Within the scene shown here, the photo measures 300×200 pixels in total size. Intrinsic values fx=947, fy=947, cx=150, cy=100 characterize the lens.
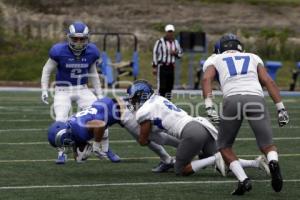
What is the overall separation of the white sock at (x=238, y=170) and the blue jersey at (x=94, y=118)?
1787 mm

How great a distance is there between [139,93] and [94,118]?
1.96ft

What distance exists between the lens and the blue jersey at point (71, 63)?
10422 millimetres

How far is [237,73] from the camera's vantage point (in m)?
7.91

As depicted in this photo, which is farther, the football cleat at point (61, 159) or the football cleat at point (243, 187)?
the football cleat at point (61, 159)

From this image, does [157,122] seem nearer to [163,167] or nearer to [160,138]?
[160,138]

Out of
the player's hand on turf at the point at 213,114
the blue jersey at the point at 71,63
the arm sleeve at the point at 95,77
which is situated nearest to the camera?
the player's hand on turf at the point at 213,114

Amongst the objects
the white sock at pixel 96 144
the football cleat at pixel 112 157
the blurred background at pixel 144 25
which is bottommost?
the blurred background at pixel 144 25

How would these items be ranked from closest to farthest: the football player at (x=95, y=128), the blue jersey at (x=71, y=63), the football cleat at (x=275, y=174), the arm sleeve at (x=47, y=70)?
the football cleat at (x=275, y=174) → the football player at (x=95, y=128) → the blue jersey at (x=71, y=63) → the arm sleeve at (x=47, y=70)

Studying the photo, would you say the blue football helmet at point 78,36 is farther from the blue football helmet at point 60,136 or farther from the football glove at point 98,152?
the football glove at point 98,152

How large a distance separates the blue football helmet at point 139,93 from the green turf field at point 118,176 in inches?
26.9

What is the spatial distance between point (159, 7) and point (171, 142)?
99.3ft

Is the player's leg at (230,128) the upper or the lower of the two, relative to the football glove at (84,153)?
upper

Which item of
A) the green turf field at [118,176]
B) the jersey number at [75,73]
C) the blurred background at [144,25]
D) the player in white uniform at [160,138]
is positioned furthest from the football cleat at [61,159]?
the blurred background at [144,25]

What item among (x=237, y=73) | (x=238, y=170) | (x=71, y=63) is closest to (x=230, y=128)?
(x=238, y=170)
